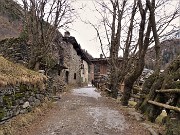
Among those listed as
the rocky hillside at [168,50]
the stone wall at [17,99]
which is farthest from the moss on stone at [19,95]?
the rocky hillside at [168,50]

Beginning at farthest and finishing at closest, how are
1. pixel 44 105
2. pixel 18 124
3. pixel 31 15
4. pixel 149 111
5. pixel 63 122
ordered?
pixel 31 15, pixel 44 105, pixel 149 111, pixel 63 122, pixel 18 124

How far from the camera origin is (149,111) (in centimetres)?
832

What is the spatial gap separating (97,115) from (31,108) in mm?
2365

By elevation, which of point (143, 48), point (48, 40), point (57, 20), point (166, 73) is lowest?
point (166, 73)

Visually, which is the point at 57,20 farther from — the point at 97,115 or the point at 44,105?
the point at 97,115

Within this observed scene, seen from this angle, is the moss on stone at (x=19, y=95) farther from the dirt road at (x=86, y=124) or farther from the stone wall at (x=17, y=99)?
the dirt road at (x=86, y=124)

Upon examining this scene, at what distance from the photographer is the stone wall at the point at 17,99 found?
6.41 meters

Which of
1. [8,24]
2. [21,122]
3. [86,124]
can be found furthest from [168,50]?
[21,122]

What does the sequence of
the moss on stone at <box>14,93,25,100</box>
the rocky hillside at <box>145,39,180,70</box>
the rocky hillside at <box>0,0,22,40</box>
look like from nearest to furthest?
1. the moss on stone at <box>14,93,25,100</box>
2. the rocky hillside at <box>145,39,180,70</box>
3. the rocky hillside at <box>0,0,22,40</box>

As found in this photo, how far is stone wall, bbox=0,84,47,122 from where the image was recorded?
6412 millimetres

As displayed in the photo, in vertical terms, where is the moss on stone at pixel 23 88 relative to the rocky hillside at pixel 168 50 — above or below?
below

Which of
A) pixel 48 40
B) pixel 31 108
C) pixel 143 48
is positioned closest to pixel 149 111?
pixel 143 48

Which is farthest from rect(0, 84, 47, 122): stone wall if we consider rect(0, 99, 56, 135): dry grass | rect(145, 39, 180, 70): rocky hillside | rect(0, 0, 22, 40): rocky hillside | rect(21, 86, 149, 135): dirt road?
rect(0, 0, 22, 40): rocky hillside

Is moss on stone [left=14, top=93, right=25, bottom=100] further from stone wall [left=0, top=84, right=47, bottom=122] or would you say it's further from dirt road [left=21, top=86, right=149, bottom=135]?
dirt road [left=21, top=86, right=149, bottom=135]
